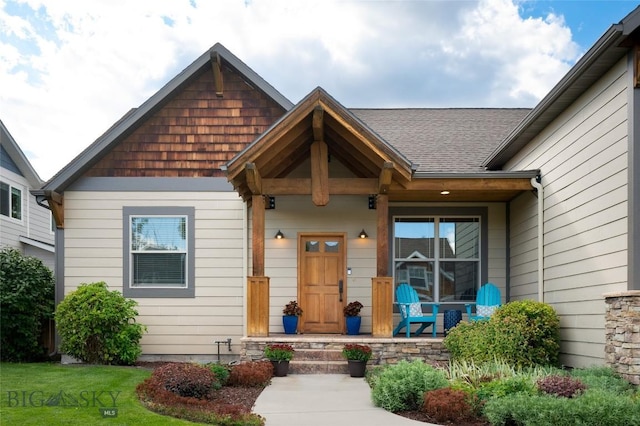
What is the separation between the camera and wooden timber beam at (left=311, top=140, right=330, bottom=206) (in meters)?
9.01

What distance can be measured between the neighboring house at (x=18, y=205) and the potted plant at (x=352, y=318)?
868 centimetres

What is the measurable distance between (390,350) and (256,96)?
5035 millimetres

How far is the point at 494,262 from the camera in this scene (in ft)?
35.6

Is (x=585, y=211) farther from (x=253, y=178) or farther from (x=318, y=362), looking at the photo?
(x=253, y=178)

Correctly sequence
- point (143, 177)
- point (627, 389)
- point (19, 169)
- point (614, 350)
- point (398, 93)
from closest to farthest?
point (627, 389)
point (614, 350)
point (143, 177)
point (19, 169)
point (398, 93)

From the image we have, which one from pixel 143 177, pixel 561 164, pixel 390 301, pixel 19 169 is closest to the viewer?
pixel 561 164

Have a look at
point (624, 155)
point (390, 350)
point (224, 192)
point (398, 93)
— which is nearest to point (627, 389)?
point (624, 155)

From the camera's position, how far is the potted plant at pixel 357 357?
8188 millimetres

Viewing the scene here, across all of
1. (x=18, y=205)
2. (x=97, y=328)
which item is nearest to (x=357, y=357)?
(x=97, y=328)

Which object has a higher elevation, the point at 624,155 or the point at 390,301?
the point at 624,155

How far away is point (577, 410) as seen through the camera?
4.82m

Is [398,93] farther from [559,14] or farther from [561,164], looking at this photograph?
[561,164]

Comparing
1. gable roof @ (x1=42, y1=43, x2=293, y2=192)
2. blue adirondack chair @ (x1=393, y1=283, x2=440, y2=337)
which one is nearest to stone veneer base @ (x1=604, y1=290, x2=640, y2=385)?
blue adirondack chair @ (x1=393, y1=283, x2=440, y2=337)

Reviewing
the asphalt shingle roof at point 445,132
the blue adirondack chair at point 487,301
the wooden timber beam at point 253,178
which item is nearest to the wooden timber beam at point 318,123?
the wooden timber beam at point 253,178
